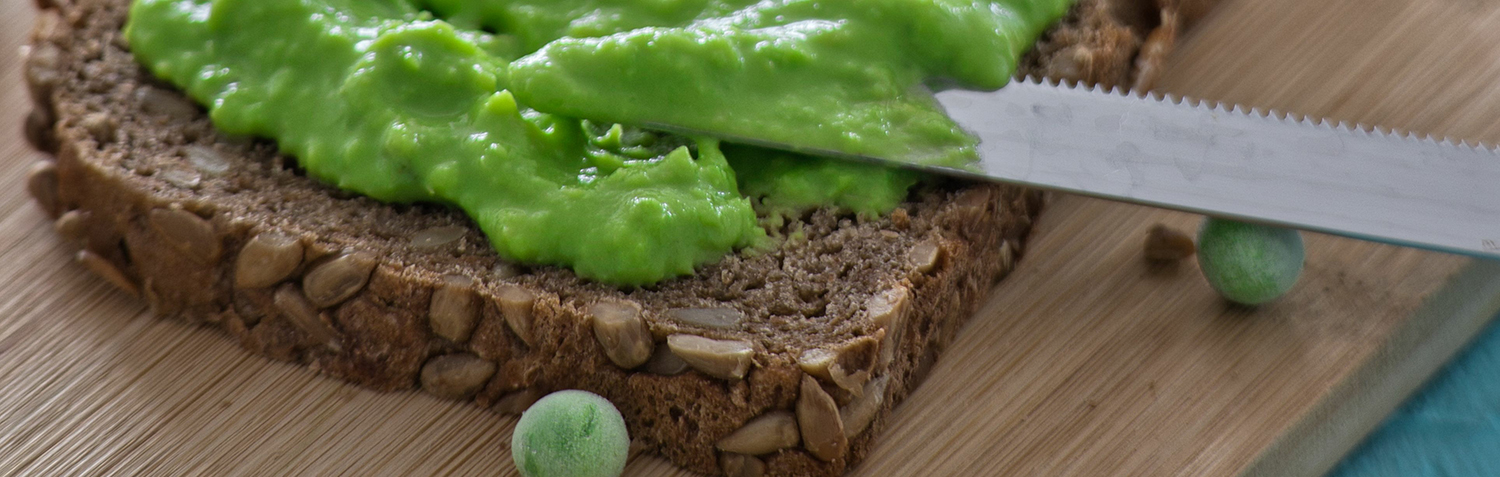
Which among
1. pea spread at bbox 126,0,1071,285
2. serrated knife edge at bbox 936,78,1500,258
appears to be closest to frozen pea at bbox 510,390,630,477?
pea spread at bbox 126,0,1071,285

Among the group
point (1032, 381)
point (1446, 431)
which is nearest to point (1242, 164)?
point (1032, 381)

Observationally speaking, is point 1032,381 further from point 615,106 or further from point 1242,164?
point 615,106

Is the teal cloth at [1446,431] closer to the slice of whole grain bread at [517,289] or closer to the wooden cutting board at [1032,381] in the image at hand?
the wooden cutting board at [1032,381]

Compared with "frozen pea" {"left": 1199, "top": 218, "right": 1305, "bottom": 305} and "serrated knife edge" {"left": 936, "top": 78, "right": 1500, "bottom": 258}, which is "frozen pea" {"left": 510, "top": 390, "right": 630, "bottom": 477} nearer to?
"serrated knife edge" {"left": 936, "top": 78, "right": 1500, "bottom": 258}

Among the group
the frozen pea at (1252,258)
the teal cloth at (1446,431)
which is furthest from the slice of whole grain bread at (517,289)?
the teal cloth at (1446,431)

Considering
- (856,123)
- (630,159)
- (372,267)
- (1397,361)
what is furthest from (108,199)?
(1397,361)

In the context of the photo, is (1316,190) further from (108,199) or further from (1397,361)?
(108,199)
